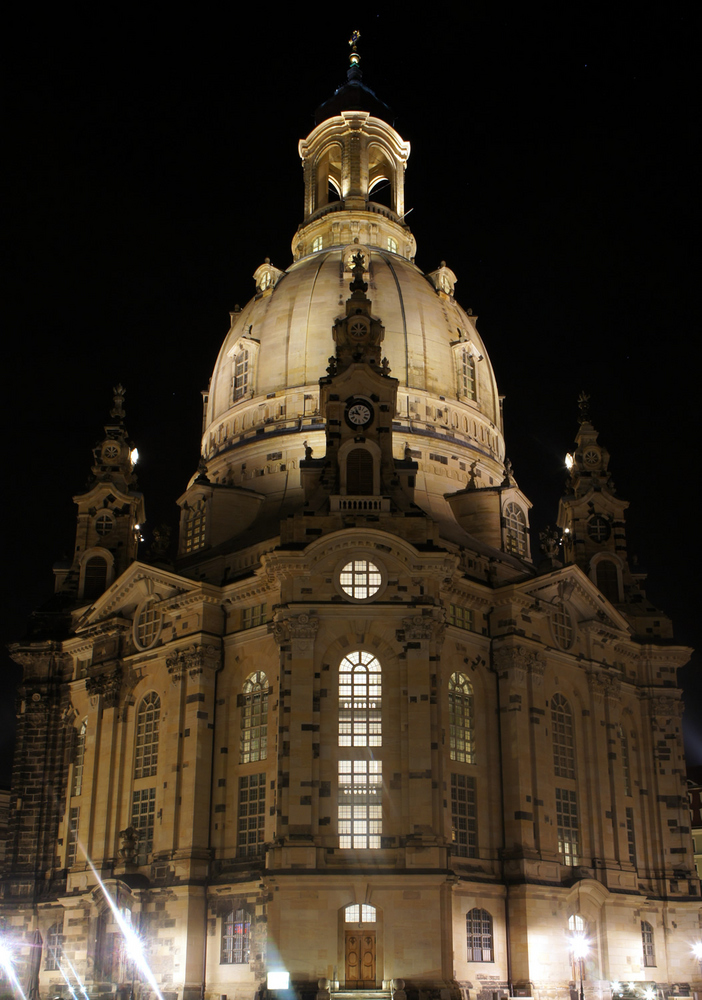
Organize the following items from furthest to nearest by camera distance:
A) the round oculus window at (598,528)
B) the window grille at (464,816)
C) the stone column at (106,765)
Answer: the round oculus window at (598,528) < the stone column at (106,765) < the window grille at (464,816)

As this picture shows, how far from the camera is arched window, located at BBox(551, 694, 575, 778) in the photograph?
63750 millimetres

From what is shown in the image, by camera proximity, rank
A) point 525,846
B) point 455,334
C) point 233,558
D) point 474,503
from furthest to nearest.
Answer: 1. point 455,334
2. point 474,503
3. point 233,558
4. point 525,846

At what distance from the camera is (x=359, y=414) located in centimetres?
6175

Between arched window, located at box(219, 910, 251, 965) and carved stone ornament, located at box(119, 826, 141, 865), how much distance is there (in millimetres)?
7211

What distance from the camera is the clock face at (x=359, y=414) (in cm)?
6150

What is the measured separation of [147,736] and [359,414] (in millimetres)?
21217

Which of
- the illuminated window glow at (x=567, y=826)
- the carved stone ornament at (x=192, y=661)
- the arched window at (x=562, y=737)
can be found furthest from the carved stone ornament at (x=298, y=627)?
the illuminated window glow at (x=567, y=826)

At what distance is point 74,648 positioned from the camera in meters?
71.4

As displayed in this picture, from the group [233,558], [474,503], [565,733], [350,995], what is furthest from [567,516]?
[350,995]

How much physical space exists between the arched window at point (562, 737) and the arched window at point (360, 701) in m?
13.0

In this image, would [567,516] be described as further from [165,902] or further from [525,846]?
[165,902]

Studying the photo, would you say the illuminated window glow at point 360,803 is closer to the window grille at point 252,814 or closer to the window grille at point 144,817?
the window grille at point 252,814

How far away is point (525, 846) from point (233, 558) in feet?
71.8

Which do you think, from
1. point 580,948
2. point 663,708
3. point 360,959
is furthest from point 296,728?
point 663,708
